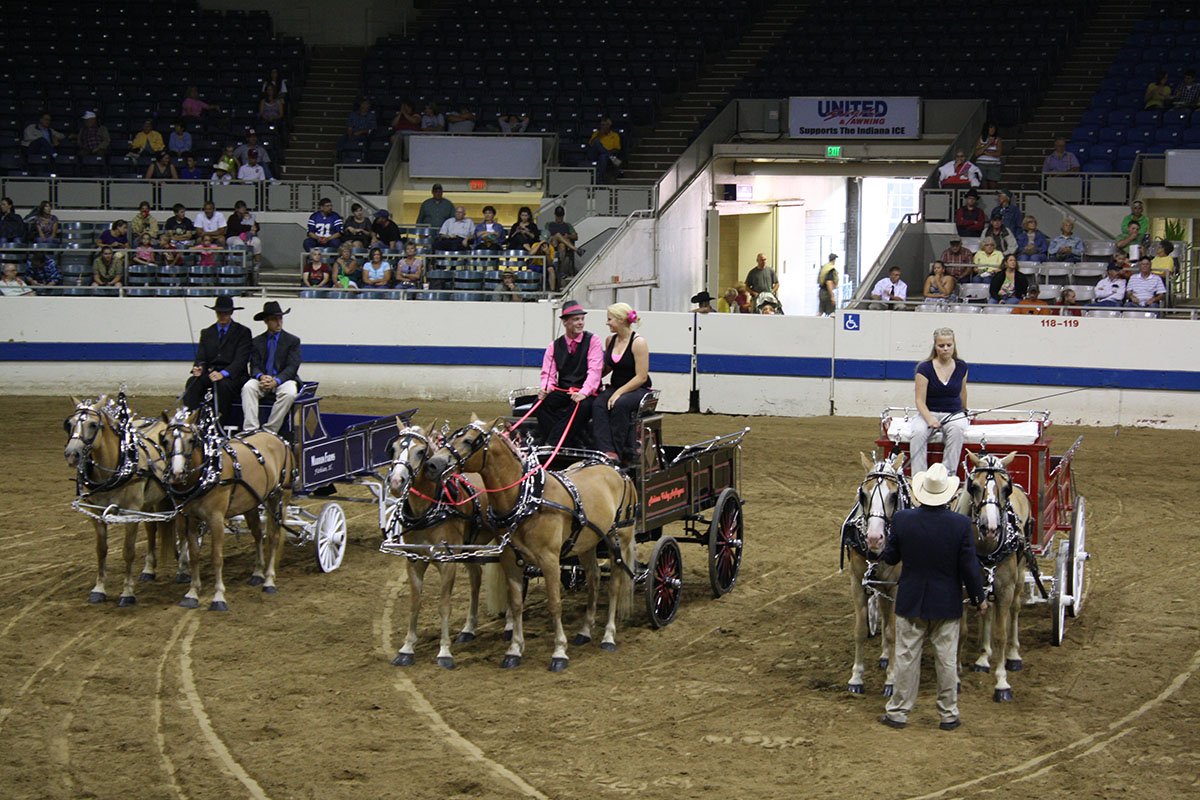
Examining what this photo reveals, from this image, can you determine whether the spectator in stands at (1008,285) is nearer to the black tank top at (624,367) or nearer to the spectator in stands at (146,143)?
the black tank top at (624,367)

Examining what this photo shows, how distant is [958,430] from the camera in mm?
10234

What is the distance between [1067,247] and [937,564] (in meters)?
14.6

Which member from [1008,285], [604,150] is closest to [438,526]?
[1008,285]

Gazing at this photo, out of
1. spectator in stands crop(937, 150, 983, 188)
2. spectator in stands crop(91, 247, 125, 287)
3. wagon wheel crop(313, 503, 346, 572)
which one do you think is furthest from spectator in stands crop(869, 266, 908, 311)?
spectator in stands crop(91, 247, 125, 287)

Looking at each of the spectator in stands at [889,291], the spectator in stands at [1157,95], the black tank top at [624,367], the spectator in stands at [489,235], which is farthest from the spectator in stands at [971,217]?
the black tank top at [624,367]

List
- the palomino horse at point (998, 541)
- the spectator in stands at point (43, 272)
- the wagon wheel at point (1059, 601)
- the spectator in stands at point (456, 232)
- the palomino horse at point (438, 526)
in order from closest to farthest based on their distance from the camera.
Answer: the palomino horse at point (998, 541) < the palomino horse at point (438, 526) < the wagon wheel at point (1059, 601) < the spectator in stands at point (43, 272) < the spectator in stands at point (456, 232)

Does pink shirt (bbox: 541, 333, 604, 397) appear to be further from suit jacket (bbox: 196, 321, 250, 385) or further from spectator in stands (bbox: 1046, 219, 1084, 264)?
spectator in stands (bbox: 1046, 219, 1084, 264)

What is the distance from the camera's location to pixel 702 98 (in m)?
29.8

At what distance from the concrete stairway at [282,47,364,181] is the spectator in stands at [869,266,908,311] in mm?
10862

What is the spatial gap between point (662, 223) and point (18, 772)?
18.9 meters

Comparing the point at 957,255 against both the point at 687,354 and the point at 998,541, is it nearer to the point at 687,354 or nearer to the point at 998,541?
the point at 687,354

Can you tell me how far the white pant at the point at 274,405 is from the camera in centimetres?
1271

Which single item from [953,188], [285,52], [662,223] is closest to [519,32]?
[285,52]

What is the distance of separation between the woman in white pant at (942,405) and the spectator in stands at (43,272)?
16.0 m
